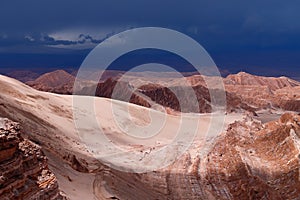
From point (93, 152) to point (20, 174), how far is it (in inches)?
487

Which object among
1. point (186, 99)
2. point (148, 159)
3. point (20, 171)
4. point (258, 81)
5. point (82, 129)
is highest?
point (20, 171)

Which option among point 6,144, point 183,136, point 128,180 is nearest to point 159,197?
point 128,180

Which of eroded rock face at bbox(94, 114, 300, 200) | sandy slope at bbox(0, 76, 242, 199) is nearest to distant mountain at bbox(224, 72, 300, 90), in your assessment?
sandy slope at bbox(0, 76, 242, 199)

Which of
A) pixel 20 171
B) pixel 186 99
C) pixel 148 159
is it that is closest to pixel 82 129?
pixel 148 159

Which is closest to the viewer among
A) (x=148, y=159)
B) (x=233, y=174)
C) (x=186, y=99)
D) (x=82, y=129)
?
(x=233, y=174)

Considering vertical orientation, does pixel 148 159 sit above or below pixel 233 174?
below

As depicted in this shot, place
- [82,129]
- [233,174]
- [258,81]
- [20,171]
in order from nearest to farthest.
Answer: [20,171] → [233,174] → [82,129] → [258,81]

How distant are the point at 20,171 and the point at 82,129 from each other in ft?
55.4

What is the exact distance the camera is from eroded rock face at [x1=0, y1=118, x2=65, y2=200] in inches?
280

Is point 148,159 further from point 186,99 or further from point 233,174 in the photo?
point 186,99

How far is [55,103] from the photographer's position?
26125 mm

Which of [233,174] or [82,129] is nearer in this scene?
[233,174]

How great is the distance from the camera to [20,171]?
24.7 ft

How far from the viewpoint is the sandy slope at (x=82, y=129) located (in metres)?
14.4
